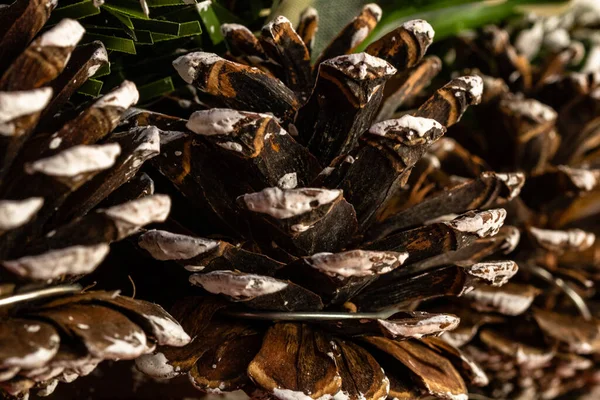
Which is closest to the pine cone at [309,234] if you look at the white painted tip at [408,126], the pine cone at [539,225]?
the white painted tip at [408,126]

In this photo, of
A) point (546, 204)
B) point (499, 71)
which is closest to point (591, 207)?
point (546, 204)

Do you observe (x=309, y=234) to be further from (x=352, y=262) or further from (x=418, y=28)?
(x=418, y=28)

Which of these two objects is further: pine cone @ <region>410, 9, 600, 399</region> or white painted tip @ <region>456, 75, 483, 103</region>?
pine cone @ <region>410, 9, 600, 399</region>

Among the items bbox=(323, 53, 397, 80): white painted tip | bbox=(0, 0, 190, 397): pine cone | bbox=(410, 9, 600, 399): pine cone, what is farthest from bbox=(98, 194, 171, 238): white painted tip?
bbox=(410, 9, 600, 399): pine cone

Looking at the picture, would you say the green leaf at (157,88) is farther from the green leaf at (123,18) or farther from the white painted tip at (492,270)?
the white painted tip at (492,270)

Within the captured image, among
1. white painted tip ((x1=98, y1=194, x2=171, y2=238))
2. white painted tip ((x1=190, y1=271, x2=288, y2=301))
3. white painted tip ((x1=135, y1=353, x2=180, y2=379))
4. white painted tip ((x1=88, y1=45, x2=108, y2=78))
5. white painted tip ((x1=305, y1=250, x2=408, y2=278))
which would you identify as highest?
white painted tip ((x1=88, y1=45, x2=108, y2=78))

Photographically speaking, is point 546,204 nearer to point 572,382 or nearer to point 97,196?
point 572,382

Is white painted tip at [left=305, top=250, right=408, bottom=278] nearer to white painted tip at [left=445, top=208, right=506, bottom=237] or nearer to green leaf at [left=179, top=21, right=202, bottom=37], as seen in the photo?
white painted tip at [left=445, top=208, right=506, bottom=237]
